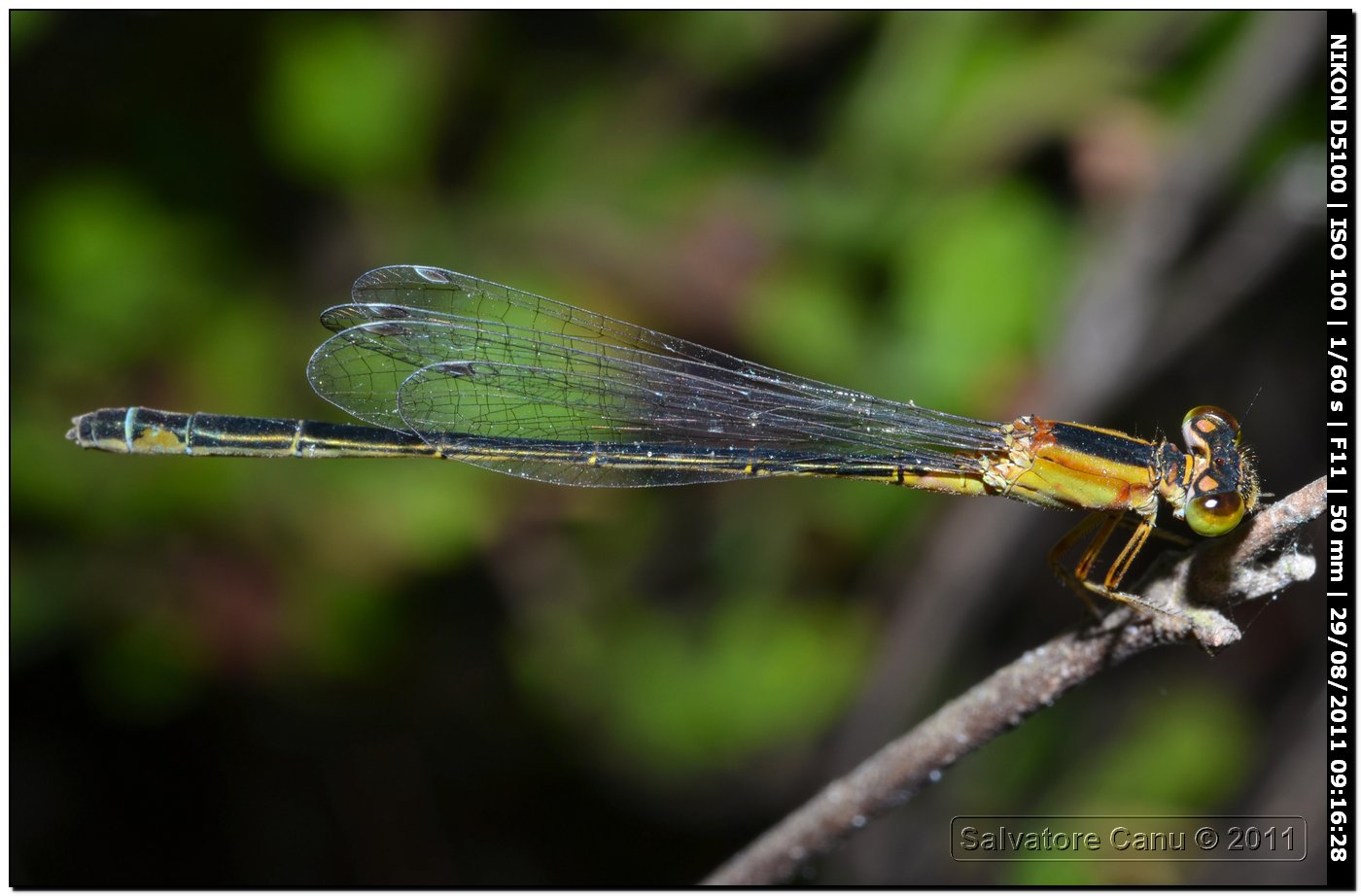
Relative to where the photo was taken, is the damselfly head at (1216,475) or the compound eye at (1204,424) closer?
the damselfly head at (1216,475)

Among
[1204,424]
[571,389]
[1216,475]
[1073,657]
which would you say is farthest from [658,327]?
[1073,657]

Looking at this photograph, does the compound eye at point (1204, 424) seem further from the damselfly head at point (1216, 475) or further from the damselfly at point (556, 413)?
the damselfly at point (556, 413)

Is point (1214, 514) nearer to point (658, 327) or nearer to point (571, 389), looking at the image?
point (571, 389)

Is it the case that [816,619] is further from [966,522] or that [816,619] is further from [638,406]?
[638,406]

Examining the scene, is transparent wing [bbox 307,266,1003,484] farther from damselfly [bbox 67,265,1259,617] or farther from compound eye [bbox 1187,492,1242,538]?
compound eye [bbox 1187,492,1242,538]

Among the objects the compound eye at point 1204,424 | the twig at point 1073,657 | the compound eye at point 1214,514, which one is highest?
the compound eye at point 1204,424

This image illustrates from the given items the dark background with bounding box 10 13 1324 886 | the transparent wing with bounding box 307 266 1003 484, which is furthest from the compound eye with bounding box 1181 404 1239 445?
the dark background with bounding box 10 13 1324 886

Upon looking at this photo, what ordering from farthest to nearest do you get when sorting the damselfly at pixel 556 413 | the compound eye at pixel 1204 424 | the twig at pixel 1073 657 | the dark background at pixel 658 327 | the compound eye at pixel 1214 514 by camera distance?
the dark background at pixel 658 327 < the damselfly at pixel 556 413 < the compound eye at pixel 1204 424 < the compound eye at pixel 1214 514 < the twig at pixel 1073 657

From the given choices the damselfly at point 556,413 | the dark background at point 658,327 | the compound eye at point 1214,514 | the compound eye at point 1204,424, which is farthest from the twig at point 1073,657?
the dark background at point 658,327
